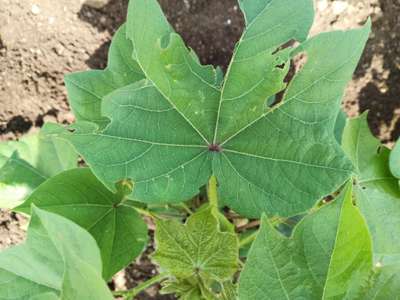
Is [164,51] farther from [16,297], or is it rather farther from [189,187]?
[16,297]

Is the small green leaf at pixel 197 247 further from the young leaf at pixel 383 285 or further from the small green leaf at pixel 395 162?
the small green leaf at pixel 395 162

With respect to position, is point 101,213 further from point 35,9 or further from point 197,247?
point 35,9

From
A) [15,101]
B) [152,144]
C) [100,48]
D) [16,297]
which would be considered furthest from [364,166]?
[15,101]

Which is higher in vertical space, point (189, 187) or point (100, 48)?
point (100, 48)

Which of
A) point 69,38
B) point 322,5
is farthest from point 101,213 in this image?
point 322,5

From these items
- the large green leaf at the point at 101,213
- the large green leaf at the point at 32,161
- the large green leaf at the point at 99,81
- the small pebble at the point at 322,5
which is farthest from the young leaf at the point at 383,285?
the small pebble at the point at 322,5

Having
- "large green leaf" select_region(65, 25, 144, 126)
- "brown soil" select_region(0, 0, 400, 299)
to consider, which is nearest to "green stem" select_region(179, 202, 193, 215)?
"large green leaf" select_region(65, 25, 144, 126)
